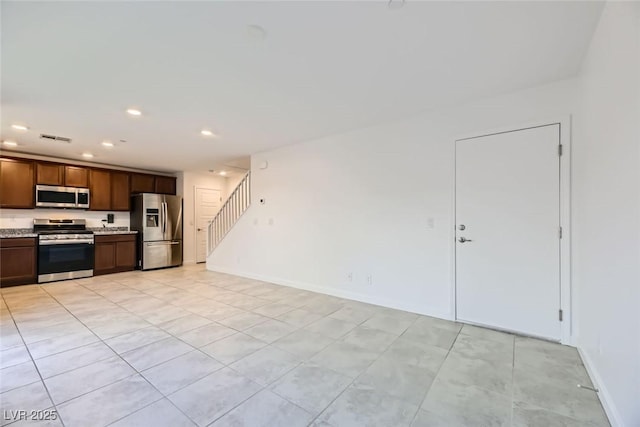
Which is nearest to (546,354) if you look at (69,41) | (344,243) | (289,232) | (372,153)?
(344,243)

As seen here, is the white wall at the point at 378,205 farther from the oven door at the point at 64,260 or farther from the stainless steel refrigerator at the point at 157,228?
the oven door at the point at 64,260

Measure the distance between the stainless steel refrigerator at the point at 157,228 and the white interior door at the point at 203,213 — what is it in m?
0.60

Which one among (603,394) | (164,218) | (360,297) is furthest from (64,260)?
(603,394)

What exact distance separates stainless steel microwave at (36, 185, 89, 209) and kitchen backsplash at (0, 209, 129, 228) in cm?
28

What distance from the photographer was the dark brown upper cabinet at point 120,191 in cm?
623

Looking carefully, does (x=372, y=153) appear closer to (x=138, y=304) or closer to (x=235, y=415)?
(x=235, y=415)

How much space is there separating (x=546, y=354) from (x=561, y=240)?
105 centimetres

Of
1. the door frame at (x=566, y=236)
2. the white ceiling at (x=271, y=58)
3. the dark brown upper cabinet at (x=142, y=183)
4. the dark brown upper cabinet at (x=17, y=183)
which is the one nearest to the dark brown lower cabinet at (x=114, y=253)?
the dark brown upper cabinet at (x=142, y=183)

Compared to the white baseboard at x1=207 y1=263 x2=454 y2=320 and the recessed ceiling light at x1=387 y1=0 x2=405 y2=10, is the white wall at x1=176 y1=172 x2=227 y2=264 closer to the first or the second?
the white baseboard at x1=207 y1=263 x2=454 y2=320

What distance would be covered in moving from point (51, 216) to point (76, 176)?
926mm

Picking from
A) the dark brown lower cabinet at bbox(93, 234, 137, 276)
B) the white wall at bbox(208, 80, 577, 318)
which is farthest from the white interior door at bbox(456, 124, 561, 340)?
the dark brown lower cabinet at bbox(93, 234, 137, 276)

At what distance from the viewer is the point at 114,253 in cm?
603

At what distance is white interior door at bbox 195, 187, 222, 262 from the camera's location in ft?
24.8

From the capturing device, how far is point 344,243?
13.6 ft
